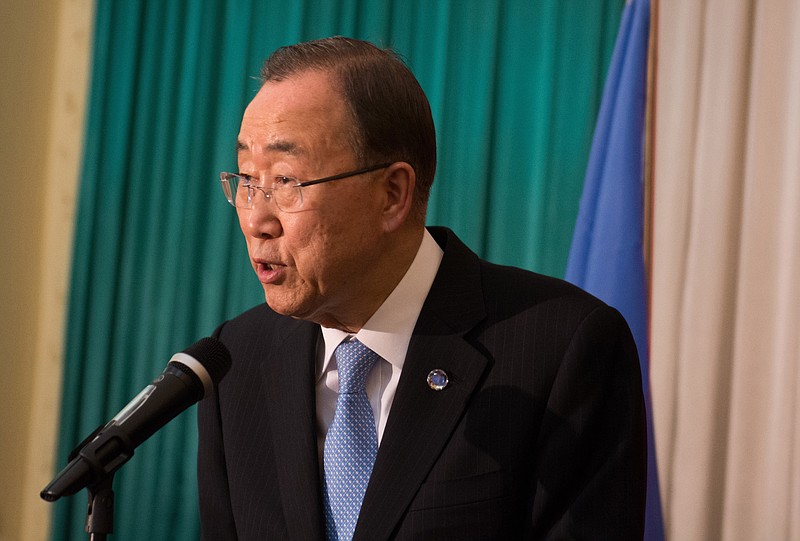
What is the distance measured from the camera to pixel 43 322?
12.5 feet

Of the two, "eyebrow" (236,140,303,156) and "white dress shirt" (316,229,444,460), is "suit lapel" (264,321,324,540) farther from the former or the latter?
"eyebrow" (236,140,303,156)

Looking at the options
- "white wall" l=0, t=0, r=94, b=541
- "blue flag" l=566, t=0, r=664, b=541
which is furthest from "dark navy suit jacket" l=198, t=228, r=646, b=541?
"white wall" l=0, t=0, r=94, b=541

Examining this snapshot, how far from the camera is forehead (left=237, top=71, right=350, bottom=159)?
1493 mm

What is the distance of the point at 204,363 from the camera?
1157mm

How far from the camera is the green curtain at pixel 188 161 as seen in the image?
11.2 ft

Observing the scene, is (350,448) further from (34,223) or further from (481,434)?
(34,223)

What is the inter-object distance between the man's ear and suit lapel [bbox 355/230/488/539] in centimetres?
15

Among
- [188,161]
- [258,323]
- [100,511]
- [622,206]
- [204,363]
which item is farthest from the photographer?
[188,161]

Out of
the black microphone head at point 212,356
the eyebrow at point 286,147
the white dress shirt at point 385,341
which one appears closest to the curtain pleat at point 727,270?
the white dress shirt at point 385,341

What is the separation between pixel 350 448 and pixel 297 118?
1.90 ft

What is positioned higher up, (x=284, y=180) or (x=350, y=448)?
(x=284, y=180)

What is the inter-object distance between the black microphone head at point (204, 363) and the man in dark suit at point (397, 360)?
0.32 m

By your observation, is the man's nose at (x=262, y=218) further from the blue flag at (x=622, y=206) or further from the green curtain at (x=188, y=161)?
the green curtain at (x=188, y=161)

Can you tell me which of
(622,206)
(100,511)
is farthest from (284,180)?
(622,206)
